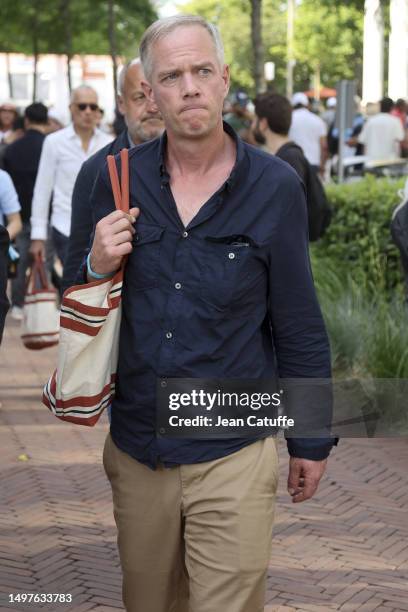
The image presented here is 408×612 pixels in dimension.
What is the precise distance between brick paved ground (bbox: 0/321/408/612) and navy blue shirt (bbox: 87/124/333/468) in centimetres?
169

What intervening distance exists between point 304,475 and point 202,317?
54cm

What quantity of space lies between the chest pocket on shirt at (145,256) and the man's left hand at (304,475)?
2.08ft

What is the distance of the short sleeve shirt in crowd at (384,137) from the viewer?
19.3 meters

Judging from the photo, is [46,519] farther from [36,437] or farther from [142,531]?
[142,531]

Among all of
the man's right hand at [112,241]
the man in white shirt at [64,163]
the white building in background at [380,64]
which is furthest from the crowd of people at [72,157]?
the white building in background at [380,64]

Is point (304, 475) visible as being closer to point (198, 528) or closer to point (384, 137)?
point (198, 528)

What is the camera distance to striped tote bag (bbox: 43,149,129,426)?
311cm

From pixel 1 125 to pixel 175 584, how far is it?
52.8ft

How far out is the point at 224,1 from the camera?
94.0 metres

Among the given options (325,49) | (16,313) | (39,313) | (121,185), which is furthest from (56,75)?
(121,185)

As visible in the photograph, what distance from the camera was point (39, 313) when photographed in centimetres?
810

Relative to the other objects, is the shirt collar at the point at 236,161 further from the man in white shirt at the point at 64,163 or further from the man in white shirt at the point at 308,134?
the man in white shirt at the point at 308,134

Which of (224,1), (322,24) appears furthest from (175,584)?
(224,1)

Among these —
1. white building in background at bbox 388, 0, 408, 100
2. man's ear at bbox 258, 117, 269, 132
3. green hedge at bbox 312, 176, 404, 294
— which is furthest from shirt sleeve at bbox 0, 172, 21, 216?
white building in background at bbox 388, 0, 408, 100
